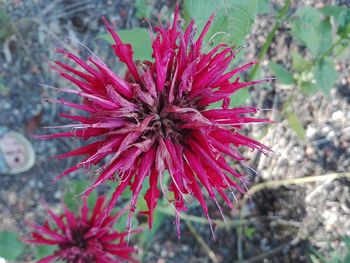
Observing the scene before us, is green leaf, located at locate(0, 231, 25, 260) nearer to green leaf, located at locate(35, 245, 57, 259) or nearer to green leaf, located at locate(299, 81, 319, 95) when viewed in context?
green leaf, located at locate(35, 245, 57, 259)

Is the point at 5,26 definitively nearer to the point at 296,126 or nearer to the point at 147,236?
the point at 147,236

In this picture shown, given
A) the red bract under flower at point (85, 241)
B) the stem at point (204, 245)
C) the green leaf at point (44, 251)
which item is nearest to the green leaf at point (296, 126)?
the stem at point (204, 245)

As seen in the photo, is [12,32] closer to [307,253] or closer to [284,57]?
[284,57]

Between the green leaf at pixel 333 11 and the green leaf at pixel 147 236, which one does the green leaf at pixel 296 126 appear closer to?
the green leaf at pixel 333 11

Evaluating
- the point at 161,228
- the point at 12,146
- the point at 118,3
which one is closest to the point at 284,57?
the point at 118,3

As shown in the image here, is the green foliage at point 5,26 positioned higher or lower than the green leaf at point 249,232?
higher

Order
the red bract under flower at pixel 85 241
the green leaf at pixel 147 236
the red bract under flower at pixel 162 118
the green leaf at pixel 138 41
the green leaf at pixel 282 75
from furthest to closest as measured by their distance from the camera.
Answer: the green leaf at pixel 147 236
the green leaf at pixel 282 75
the red bract under flower at pixel 85 241
the green leaf at pixel 138 41
the red bract under flower at pixel 162 118
